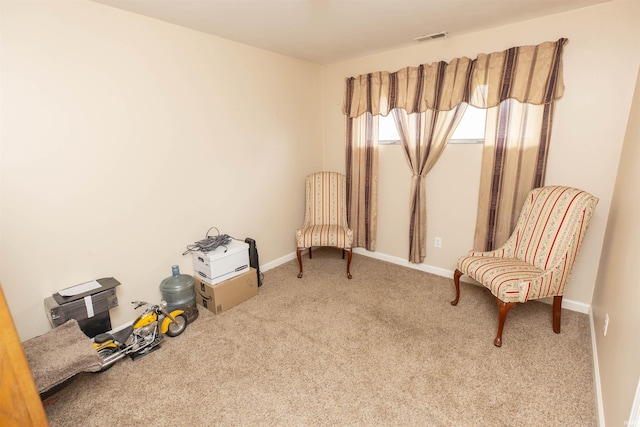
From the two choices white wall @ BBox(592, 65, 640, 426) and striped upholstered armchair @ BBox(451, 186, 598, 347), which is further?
striped upholstered armchair @ BBox(451, 186, 598, 347)

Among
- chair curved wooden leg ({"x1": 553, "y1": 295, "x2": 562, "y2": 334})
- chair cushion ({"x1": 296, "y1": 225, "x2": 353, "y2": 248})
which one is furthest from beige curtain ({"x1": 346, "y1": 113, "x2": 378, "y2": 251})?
chair curved wooden leg ({"x1": 553, "y1": 295, "x2": 562, "y2": 334})

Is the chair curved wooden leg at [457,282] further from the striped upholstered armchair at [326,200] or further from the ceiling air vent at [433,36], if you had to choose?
the ceiling air vent at [433,36]

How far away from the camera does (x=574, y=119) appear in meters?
2.38

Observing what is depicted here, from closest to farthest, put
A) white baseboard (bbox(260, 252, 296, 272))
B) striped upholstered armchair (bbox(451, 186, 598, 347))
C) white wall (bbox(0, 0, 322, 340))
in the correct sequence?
white wall (bbox(0, 0, 322, 340)), striped upholstered armchair (bbox(451, 186, 598, 347)), white baseboard (bbox(260, 252, 296, 272))

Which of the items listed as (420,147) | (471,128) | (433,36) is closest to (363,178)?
(420,147)

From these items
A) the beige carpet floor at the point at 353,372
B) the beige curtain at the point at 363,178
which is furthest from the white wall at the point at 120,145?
the beige curtain at the point at 363,178

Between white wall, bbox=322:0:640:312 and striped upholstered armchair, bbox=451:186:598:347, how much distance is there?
0.35 meters

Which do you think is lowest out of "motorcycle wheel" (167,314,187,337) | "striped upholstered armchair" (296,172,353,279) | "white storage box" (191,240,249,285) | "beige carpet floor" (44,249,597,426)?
"beige carpet floor" (44,249,597,426)

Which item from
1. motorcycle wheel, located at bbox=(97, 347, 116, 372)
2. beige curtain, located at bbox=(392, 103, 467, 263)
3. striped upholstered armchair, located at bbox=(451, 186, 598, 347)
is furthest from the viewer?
beige curtain, located at bbox=(392, 103, 467, 263)

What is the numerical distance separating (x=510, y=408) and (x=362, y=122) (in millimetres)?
2849

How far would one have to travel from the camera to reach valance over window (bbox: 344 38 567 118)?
2.41 metres

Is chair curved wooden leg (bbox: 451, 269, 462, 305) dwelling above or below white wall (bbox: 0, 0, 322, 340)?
below

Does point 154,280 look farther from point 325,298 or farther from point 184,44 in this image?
point 184,44

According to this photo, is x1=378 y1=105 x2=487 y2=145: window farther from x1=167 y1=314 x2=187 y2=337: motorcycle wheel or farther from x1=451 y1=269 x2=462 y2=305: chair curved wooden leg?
x1=167 y1=314 x2=187 y2=337: motorcycle wheel
